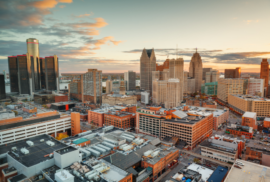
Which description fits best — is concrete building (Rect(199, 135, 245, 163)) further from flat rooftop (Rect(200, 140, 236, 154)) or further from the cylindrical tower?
the cylindrical tower

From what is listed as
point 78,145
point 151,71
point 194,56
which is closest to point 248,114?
point 78,145

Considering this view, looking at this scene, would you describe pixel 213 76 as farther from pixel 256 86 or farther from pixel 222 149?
pixel 222 149

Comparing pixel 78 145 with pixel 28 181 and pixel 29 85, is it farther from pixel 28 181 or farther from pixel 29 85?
pixel 29 85

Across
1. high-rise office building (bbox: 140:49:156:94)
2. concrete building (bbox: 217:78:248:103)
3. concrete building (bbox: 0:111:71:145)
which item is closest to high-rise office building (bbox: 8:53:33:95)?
concrete building (bbox: 0:111:71:145)

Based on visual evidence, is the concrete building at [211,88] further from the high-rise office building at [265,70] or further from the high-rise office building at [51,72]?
the high-rise office building at [51,72]

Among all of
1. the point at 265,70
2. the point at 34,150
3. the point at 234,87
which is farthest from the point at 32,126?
the point at 265,70

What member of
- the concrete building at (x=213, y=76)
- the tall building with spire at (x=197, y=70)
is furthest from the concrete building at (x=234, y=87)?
the concrete building at (x=213, y=76)
